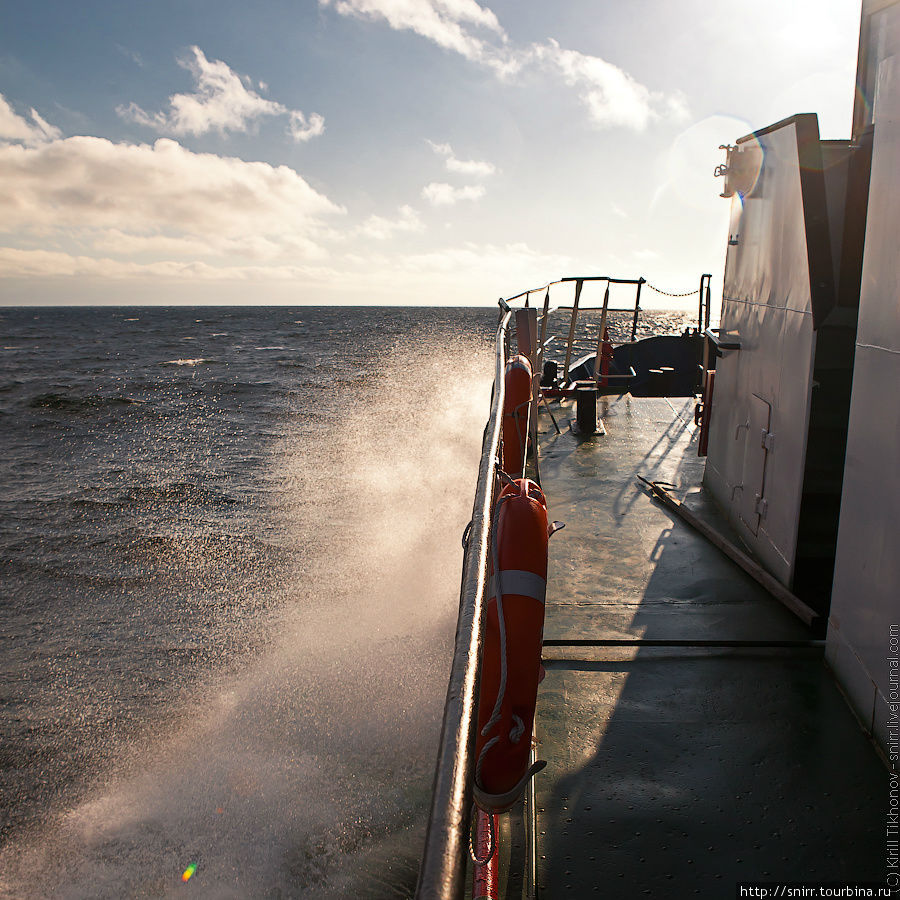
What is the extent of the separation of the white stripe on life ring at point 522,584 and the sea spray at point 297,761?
377cm

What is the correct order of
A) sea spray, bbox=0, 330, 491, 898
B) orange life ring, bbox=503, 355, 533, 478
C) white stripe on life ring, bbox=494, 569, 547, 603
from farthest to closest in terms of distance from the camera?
orange life ring, bbox=503, 355, 533, 478 → sea spray, bbox=0, 330, 491, 898 → white stripe on life ring, bbox=494, 569, 547, 603

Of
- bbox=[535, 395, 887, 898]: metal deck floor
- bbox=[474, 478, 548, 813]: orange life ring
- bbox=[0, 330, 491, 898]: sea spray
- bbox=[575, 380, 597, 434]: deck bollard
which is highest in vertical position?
bbox=[575, 380, 597, 434]: deck bollard

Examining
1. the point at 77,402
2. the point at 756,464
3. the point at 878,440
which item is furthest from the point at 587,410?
the point at 77,402

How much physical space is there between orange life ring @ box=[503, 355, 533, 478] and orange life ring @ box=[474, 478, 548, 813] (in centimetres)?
322

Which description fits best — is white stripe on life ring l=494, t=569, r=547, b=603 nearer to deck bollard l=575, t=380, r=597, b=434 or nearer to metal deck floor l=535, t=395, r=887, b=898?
metal deck floor l=535, t=395, r=887, b=898

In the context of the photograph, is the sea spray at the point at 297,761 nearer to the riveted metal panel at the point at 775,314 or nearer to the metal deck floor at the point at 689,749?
the metal deck floor at the point at 689,749

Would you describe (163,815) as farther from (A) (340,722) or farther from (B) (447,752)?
(B) (447,752)

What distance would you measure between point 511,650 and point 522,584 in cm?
28

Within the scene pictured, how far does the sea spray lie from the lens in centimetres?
555

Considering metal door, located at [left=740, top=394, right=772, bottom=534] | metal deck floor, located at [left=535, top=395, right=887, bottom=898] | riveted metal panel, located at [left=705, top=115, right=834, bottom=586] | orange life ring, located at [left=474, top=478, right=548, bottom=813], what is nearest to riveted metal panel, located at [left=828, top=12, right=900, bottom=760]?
metal deck floor, located at [left=535, top=395, right=887, bottom=898]

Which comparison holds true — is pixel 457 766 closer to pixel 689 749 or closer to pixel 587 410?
pixel 689 749

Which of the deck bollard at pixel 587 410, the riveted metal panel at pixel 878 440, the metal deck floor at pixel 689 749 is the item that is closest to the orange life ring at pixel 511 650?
the metal deck floor at pixel 689 749

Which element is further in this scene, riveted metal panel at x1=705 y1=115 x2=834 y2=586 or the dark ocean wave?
the dark ocean wave

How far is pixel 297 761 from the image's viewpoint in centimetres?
679
